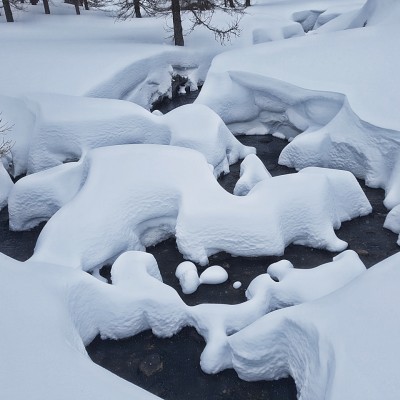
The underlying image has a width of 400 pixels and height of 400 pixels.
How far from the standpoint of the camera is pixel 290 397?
617 centimetres

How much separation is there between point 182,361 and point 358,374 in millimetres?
2809

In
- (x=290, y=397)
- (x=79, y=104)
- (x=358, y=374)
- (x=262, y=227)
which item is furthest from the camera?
(x=79, y=104)

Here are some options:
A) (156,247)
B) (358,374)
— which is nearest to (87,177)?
(156,247)

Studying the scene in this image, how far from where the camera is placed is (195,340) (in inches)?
283

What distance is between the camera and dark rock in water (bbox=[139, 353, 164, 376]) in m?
6.71

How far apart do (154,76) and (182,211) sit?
8.77m

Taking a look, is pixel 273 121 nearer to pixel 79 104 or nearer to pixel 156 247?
pixel 79 104

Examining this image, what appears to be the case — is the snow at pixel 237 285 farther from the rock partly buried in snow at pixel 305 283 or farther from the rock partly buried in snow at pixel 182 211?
the rock partly buried in snow at pixel 182 211

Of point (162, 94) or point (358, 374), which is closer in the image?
point (358, 374)

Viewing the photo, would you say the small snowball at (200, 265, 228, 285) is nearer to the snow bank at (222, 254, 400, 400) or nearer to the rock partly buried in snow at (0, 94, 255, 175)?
the snow bank at (222, 254, 400, 400)

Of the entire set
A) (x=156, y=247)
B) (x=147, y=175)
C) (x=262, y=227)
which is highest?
(x=147, y=175)

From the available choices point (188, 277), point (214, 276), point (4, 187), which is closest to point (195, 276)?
point (188, 277)

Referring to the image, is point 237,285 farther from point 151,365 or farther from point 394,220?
point 394,220

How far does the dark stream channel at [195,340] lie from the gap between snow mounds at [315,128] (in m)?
0.59
